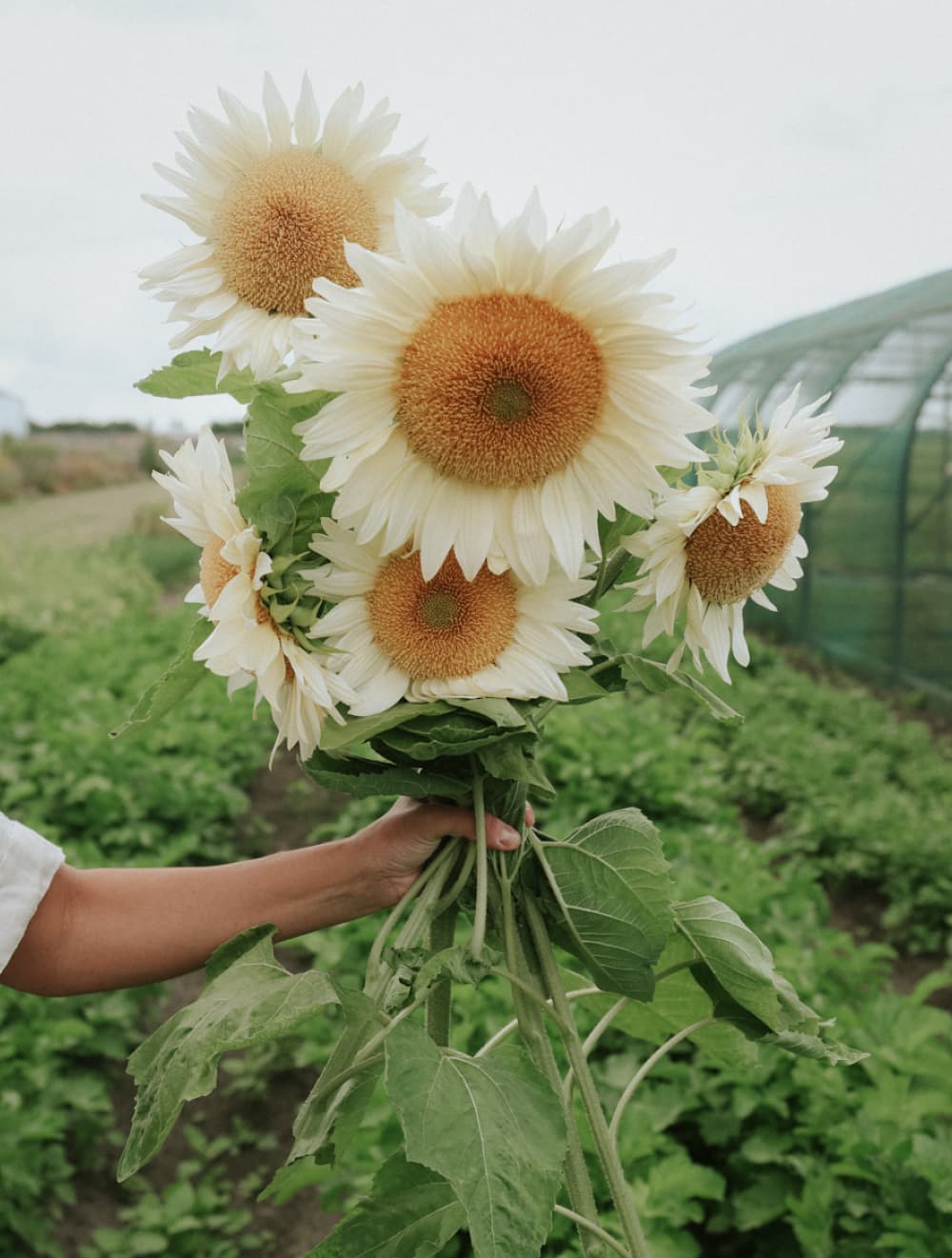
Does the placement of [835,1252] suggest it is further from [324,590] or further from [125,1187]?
[125,1187]

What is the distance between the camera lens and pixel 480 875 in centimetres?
118

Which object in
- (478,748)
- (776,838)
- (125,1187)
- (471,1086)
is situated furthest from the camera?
(776,838)

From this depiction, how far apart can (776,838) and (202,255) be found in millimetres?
4610

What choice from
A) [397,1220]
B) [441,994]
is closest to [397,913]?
[441,994]

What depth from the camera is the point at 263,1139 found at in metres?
3.76

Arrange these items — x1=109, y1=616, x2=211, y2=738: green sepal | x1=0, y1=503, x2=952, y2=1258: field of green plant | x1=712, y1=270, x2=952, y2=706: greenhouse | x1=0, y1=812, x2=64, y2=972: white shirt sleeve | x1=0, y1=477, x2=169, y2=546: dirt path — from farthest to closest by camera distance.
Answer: x1=0, y1=477, x2=169, y2=546: dirt path < x1=712, y1=270, x2=952, y2=706: greenhouse < x1=0, y1=503, x2=952, y2=1258: field of green plant < x1=0, y1=812, x2=64, y2=972: white shirt sleeve < x1=109, y1=616, x2=211, y2=738: green sepal

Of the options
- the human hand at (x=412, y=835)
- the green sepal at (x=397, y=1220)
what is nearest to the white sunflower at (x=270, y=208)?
the human hand at (x=412, y=835)

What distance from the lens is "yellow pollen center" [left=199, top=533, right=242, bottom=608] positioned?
106cm

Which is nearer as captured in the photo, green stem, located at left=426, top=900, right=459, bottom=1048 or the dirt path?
green stem, located at left=426, top=900, right=459, bottom=1048

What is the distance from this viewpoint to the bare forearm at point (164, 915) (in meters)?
1.50

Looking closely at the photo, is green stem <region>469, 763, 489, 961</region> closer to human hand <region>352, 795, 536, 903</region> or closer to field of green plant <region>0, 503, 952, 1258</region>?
human hand <region>352, 795, 536, 903</region>

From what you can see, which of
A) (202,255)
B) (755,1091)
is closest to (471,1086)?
(202,255)

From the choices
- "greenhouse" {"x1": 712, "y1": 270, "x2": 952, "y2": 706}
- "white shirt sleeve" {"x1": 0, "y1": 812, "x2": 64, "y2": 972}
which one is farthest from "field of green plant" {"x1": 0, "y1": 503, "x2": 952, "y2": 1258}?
Answer: "greenhouse" {"x1": 712, "y1": 270, "x2": 952, "y2": 706}

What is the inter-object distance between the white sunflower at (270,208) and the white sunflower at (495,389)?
0.39 ft
